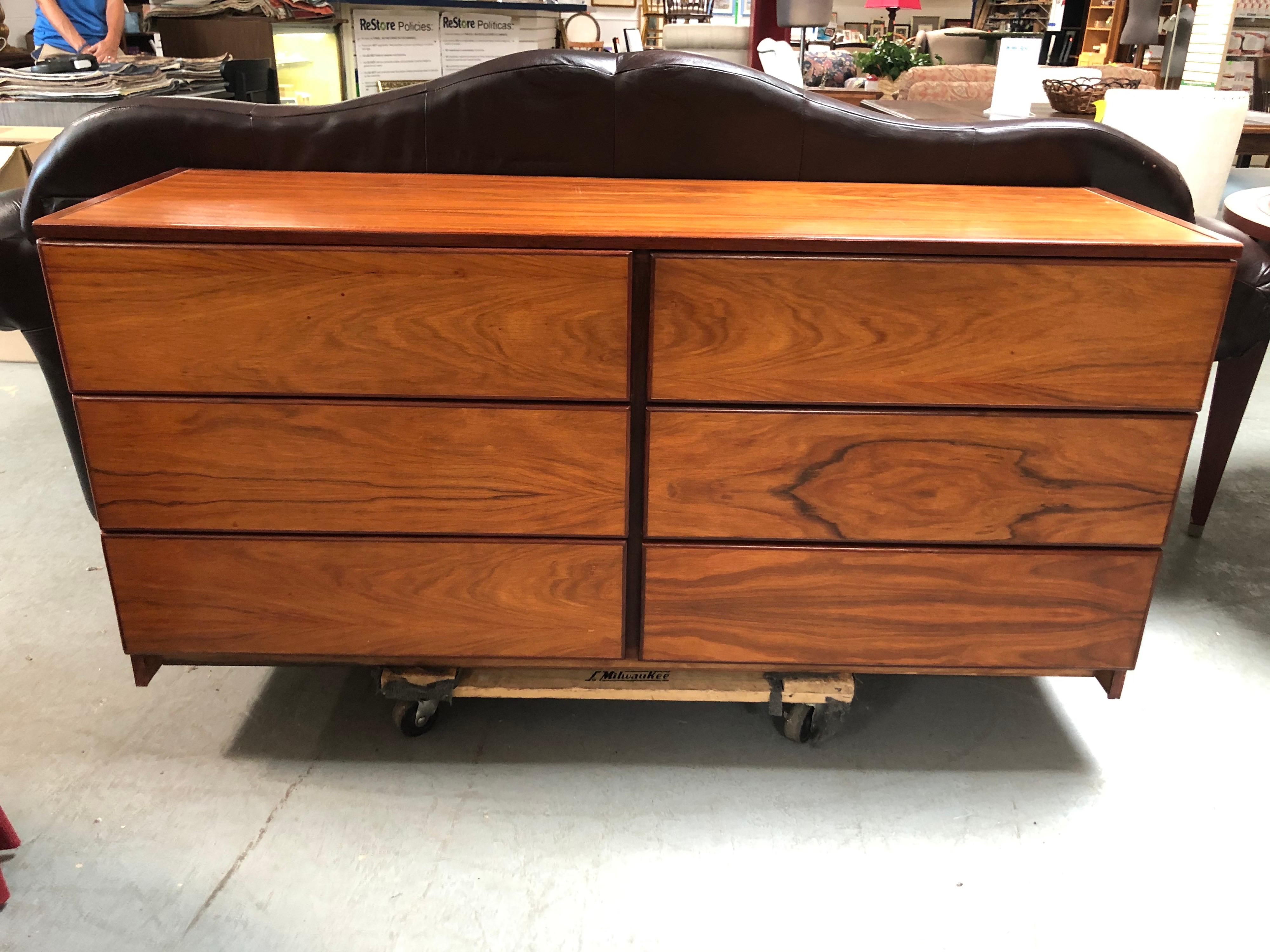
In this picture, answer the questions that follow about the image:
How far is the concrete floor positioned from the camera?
121 centimetres

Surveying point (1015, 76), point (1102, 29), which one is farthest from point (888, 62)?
point (1102, 29)

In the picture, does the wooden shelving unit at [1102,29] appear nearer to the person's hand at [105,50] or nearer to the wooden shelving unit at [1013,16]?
the wooden shelving unit at [1013,16]

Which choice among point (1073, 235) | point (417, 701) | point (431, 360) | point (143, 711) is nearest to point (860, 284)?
point (1073, 235)

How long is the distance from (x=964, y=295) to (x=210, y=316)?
0.99 metres

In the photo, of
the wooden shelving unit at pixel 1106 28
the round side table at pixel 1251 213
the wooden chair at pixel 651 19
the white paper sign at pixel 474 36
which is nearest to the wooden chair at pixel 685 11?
the wooden chair at pixel 651 19

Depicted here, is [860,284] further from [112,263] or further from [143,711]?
[143,711]

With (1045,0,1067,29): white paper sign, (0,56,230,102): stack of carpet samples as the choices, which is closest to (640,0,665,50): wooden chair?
(1045,0,1067,29): white paper sign

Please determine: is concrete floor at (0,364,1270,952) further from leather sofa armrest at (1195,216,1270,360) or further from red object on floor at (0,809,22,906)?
leather sofa armrest at (1195,216,1270,360)

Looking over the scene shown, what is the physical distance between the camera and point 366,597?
1.38 metres

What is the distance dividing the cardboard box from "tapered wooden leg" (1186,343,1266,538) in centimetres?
334

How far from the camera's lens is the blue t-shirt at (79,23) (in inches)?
159

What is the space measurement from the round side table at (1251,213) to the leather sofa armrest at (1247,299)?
0.29 feet

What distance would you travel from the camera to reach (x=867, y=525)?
1336 millimetres

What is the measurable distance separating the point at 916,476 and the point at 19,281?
1.59m
